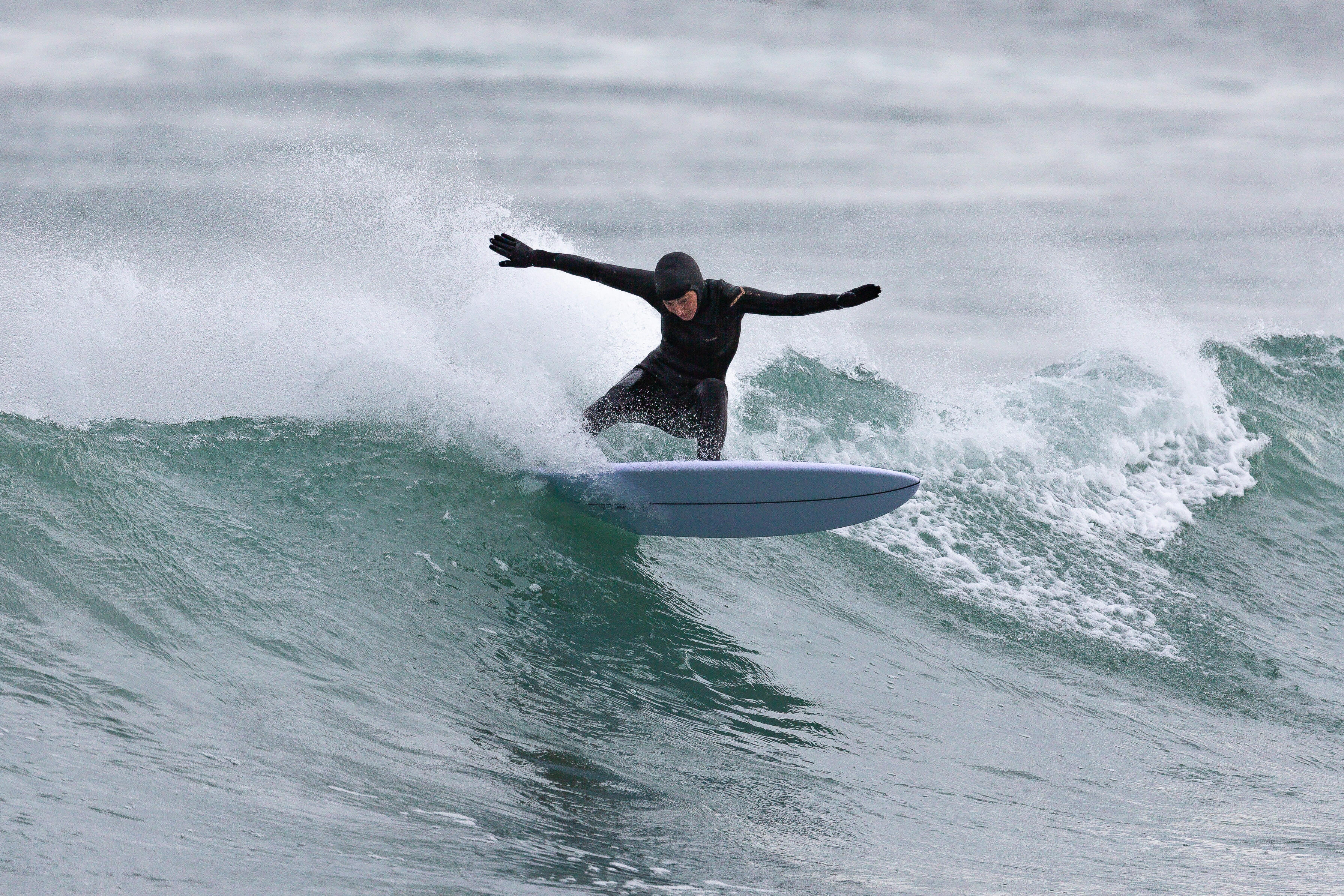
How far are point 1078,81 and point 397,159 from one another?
2504 cm

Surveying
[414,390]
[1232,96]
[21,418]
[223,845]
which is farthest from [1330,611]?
[1232,96]

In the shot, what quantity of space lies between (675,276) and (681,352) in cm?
59

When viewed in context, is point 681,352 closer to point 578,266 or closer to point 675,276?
point 675,276

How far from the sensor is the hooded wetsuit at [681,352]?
254 inches

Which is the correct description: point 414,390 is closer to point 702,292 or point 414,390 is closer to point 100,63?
point 702,292

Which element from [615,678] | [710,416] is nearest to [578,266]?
→ [710,416]

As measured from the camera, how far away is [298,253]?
15172mm

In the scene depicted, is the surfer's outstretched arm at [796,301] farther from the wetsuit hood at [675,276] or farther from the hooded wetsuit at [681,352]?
the wetsuit hood at [675,276]

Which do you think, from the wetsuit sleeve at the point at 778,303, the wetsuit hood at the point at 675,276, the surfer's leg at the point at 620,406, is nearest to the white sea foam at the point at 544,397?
the surfer's leg at the point at 620,406

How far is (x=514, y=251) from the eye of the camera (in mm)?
6629

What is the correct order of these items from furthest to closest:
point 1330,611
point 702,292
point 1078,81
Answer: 1. point 1078,81
2. point 1330,611
3. point 702,292

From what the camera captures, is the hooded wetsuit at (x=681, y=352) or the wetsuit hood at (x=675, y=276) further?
the hooded wetsuit at (x=681, y=352)

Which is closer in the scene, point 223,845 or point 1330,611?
point 223,845

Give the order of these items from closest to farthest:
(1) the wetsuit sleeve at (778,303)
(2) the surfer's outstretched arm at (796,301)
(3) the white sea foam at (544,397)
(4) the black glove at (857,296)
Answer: (4) the black glove at (857,296)
(2) the surfer's outstretched arm at (796,301)
(1) the wetsuit sleeve at (778,303)
(3) the white sea foam at (544,397)
